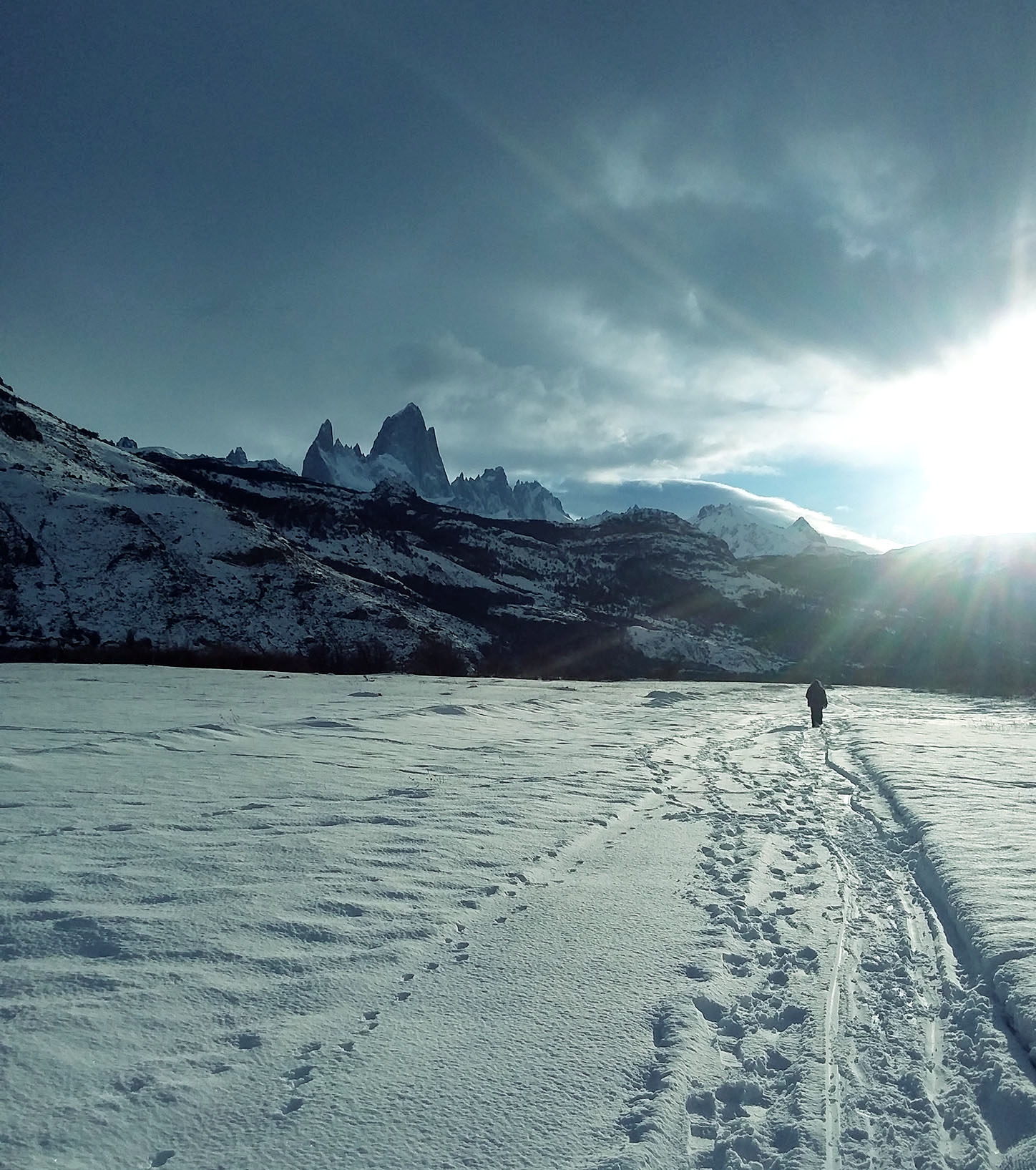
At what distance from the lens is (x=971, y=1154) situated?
10.7 ft

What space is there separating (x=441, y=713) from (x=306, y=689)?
6.27 metres

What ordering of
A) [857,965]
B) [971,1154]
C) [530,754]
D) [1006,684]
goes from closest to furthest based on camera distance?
[971,1154], [857,965], [530,754], [1006,684]

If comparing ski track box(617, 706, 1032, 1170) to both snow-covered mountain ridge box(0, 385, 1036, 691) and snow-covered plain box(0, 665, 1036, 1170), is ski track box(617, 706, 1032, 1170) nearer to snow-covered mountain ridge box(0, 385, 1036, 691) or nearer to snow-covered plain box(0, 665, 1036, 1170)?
snow-covered plain box(0, 665, 1036, 1170)

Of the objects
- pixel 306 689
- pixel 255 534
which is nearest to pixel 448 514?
pixel 255 534

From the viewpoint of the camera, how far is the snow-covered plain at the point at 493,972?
3.25m

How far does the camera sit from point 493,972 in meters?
4.75

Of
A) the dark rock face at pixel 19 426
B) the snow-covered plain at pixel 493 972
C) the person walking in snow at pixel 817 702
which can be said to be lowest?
the snow-covered plain at pixel 493 972

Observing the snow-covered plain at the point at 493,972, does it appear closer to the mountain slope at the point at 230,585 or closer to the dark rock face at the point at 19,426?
the mountain slope at the point at 230,585

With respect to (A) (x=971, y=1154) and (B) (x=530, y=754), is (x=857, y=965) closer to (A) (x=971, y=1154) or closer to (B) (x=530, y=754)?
(A) (x=971, y=1154)

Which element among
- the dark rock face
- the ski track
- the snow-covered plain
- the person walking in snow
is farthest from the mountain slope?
the ski track

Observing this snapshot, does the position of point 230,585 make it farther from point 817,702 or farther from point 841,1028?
point 841,1028

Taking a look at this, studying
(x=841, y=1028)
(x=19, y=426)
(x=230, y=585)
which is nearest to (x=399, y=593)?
(x=230, y=585)

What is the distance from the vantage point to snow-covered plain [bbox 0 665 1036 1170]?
3.25m

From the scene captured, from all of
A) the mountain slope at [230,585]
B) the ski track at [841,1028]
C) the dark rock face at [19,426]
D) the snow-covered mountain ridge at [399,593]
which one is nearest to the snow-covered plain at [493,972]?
the ski track at [841,1028]
